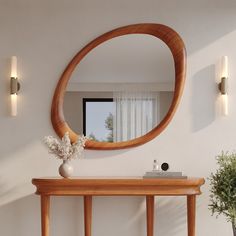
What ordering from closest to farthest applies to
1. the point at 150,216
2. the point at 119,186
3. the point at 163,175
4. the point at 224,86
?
the point at 119,186 → the point at 163,175 → the point at 150,216 → the point at 224,86

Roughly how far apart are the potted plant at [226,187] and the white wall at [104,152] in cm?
30

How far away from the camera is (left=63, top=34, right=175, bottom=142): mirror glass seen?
4.57 m

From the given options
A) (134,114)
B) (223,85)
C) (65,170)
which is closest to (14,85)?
(65,170)

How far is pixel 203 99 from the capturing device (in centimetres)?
459

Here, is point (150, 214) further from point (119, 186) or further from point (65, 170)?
point (65, 170)

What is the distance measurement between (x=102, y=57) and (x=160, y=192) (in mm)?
1279

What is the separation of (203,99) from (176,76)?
292mm

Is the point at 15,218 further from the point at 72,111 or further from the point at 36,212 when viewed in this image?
the point at 72,111

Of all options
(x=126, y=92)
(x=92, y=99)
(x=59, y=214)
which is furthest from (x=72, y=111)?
(x=59, y=214)

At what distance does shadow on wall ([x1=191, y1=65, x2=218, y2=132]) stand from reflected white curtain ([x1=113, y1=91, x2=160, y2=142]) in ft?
1.03

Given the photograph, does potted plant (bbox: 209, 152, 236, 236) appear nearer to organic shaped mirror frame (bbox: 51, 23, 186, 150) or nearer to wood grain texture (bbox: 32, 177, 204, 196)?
wood grain texture (bbox: 32, 177, 204, 196)

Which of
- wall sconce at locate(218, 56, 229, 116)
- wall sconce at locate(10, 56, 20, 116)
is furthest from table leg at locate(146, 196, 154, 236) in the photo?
wall sconce at locate(10, 56, 20, 116)

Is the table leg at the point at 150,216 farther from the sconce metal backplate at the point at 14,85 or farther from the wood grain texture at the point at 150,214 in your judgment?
the sconce metal backplate at the point at 14,85

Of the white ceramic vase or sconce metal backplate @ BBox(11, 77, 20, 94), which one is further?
sconce metal backplate @ BBox(11, 77, 20, 94)
